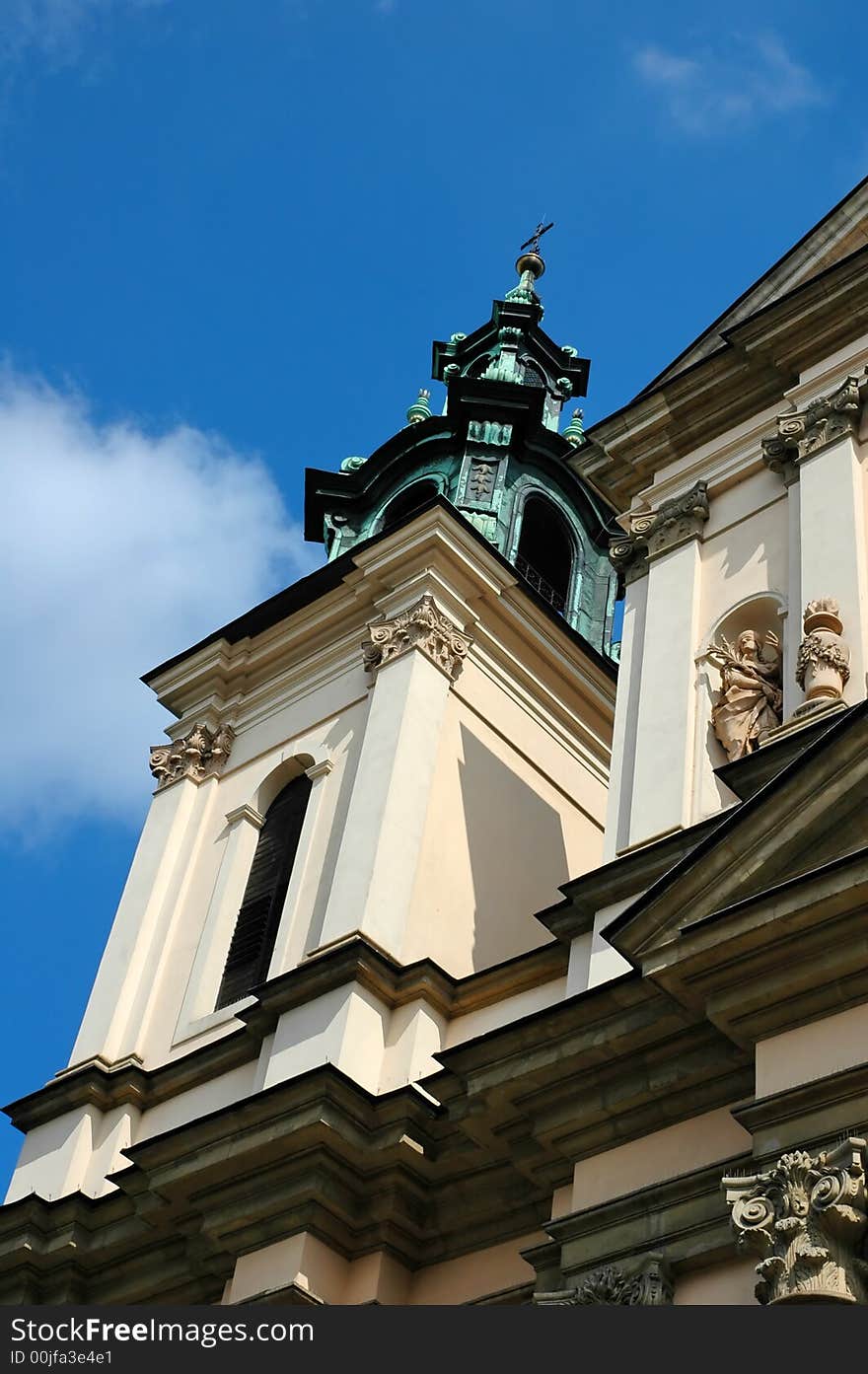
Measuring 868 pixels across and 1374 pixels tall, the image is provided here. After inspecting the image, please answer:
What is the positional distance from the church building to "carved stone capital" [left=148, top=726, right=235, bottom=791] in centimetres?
5

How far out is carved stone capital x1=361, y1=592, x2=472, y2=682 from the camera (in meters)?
18.7

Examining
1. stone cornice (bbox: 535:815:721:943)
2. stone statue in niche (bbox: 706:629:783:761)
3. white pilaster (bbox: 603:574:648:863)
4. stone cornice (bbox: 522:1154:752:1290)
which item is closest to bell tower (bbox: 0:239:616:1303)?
stone cornice (bbox: 535:815:721:943)

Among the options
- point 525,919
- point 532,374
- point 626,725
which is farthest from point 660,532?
point 532,374

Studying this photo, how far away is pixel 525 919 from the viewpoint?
17.9m

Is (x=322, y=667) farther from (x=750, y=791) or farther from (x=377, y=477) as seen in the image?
(x=750, y=791)

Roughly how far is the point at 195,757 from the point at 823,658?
839 centimetres

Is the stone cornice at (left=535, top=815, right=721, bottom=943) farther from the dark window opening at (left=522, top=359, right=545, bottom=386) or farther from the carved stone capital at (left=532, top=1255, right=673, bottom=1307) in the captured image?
the dark window opening at (left=522, top=359, right=545, bottom=386)

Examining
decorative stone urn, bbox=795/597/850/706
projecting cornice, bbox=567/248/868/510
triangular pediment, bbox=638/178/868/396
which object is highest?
triangular pediment, bbox=638/178/868/396

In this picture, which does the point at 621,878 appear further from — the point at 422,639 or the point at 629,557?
the point at 422,639

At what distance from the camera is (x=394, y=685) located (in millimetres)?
18312

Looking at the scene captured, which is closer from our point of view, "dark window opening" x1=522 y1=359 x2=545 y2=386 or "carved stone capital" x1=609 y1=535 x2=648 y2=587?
"carved stone capital" x1=609 y1=535 x2=648 y2=587

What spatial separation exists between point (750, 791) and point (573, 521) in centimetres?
1165

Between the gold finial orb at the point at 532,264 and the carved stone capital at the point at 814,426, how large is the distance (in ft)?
43.9

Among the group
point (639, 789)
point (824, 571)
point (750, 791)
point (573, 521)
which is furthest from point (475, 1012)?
point (573, 521)
